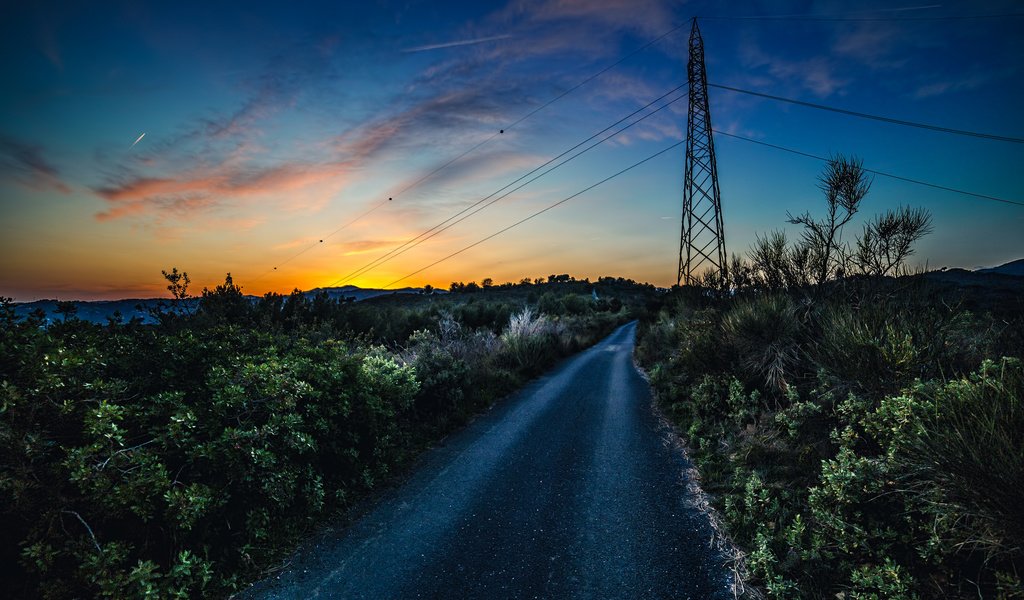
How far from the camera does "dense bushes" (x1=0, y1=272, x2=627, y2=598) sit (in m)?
2.62

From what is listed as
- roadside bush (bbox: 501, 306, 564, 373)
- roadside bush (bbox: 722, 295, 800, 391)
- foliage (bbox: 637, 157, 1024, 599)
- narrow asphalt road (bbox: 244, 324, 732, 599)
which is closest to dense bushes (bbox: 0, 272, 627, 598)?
narrow asphalt road (bbox: 244, 324, 732, 599)

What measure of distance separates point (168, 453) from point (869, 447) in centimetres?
690

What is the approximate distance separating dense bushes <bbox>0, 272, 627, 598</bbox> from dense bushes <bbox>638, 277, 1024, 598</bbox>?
182 inches

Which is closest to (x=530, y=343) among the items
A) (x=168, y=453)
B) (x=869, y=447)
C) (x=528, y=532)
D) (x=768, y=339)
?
(x=768, y=339)

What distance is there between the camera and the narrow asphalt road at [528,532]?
3.26 meters

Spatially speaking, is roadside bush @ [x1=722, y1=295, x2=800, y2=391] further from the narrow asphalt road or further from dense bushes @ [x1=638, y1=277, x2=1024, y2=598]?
the narrow asphalt road

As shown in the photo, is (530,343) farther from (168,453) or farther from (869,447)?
(168,453)

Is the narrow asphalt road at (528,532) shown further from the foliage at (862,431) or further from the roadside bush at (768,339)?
the roadside bush at (768,339)

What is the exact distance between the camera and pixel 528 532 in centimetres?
403

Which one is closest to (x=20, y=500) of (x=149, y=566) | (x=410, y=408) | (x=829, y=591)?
(x=149, y=566)

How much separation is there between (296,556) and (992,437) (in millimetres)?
5638

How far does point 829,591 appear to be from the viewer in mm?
2848

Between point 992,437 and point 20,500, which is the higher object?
point 992,437

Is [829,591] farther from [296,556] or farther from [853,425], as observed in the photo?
[296,556]
